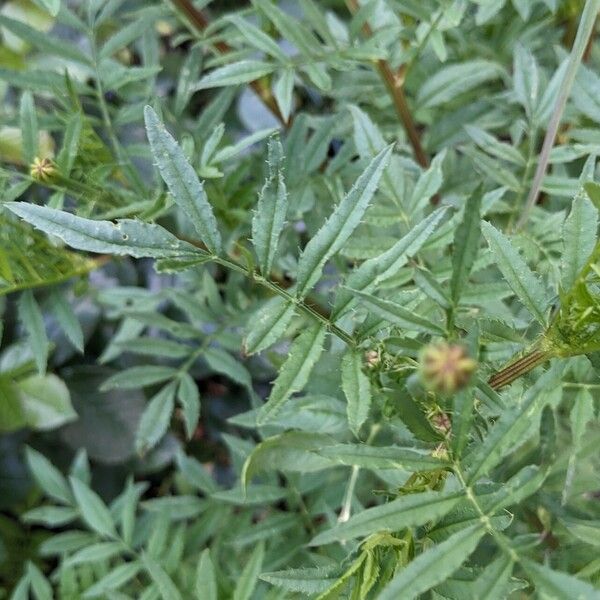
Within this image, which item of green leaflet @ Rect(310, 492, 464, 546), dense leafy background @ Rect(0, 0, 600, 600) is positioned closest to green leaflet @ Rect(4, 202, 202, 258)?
dense leafy background @ Rect(0, 0, 600, 600)

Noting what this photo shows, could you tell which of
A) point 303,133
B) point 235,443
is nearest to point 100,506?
point 235,443

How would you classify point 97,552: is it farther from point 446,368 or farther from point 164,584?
point 446,368

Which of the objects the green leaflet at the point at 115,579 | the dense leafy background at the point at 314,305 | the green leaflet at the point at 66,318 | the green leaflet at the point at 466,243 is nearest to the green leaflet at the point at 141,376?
the dense leafy background at the point at 314,305

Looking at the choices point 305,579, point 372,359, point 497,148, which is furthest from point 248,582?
point 497,148

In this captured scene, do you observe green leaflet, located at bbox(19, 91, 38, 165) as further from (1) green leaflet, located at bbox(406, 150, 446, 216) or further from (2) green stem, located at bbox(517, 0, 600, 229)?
(2) green stem, located at bbox(517, 0, 600, 229)

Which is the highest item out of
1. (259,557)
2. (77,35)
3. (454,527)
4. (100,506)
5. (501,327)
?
(77,35)

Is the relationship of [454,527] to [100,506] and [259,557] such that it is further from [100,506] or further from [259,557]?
[100,506]
